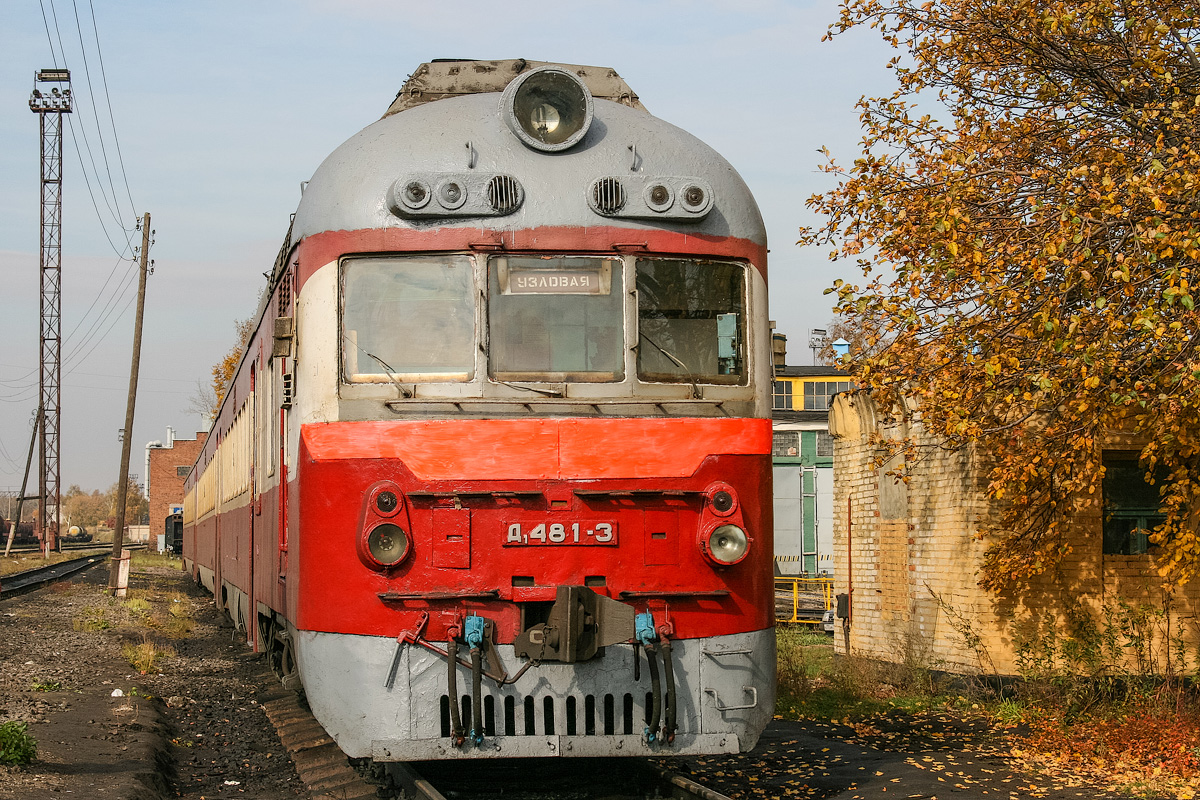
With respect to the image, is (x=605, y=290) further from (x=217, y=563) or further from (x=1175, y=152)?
(x=217, y=563)

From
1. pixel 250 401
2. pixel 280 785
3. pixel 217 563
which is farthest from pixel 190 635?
pixel 280 785

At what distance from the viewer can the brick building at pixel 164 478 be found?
8119 centimetres

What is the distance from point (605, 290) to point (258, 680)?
8083 millimetres

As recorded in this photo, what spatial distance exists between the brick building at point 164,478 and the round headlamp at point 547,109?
253 ft

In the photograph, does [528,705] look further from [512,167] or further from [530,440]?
[512,167]

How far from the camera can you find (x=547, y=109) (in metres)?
6.41

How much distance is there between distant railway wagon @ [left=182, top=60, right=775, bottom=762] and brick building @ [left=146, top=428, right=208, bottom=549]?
77098 mm

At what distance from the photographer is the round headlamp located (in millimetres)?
6336

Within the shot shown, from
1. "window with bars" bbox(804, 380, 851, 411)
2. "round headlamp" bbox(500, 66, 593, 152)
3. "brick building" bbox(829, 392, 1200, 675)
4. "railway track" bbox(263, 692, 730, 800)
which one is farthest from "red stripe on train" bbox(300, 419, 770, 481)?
"window with bars" bbox(804, 380, 851, 411)

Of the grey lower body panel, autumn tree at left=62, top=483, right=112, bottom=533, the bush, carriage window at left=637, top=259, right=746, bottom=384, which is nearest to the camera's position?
the grey lower body panel

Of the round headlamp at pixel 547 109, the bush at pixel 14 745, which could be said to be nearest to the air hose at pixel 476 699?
the round headlamp at pixel 547 109

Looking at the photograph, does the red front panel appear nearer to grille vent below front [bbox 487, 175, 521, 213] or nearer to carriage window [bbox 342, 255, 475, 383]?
carriage window [bbox 342, 255, 475, 383]

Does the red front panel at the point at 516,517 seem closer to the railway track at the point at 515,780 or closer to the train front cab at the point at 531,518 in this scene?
the train front cab at the point at 531,518

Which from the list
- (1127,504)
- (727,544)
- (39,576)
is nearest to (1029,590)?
(1127,504)
